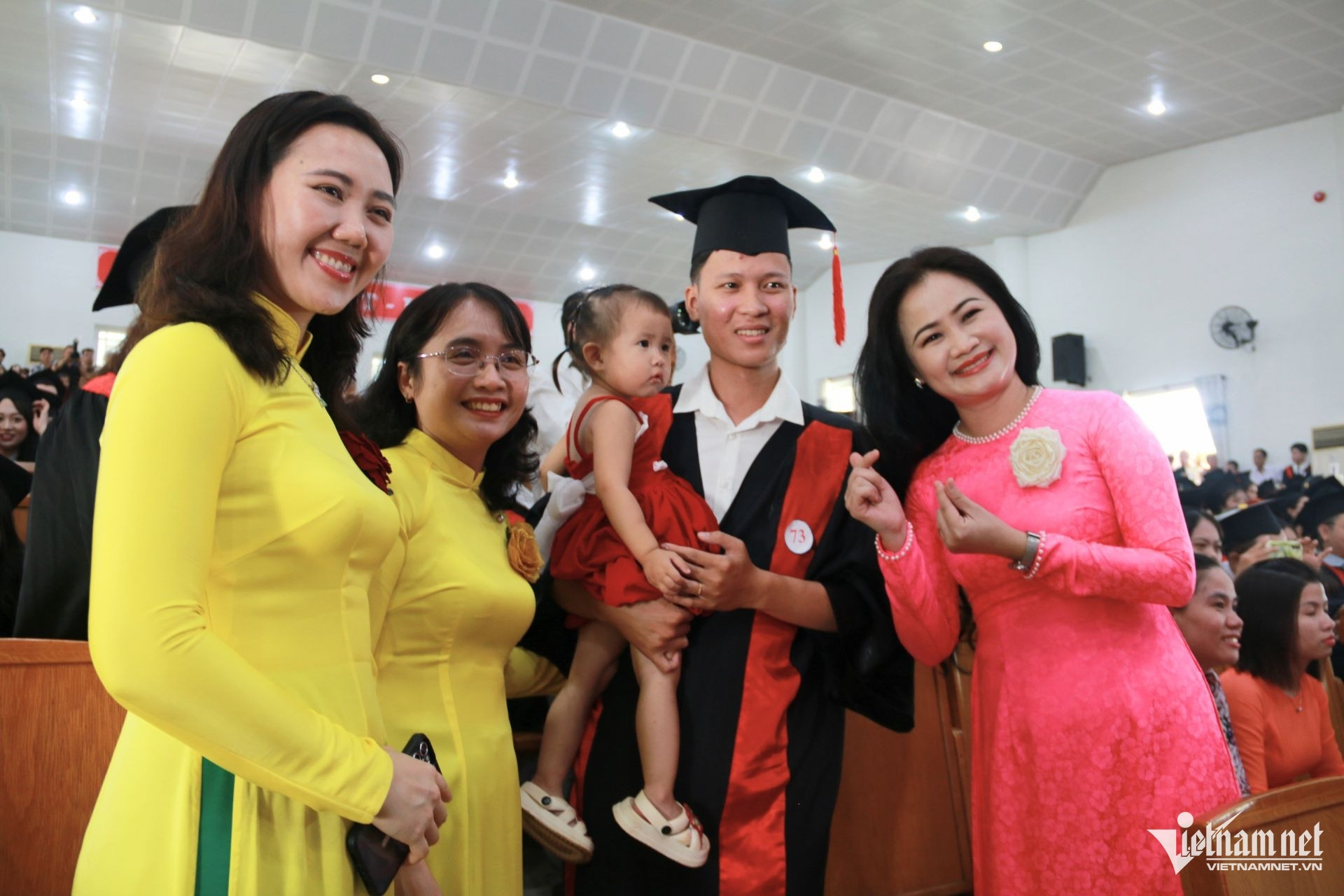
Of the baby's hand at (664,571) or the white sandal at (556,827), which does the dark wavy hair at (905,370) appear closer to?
the baby's hand at (664,571)

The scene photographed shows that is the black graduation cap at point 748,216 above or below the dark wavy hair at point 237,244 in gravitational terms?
above

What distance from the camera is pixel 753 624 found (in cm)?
223

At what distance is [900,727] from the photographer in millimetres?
2260

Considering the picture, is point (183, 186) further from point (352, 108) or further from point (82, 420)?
point (352, 108)

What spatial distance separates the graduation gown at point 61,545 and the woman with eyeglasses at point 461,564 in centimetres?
84

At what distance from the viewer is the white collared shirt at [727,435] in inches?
92.9

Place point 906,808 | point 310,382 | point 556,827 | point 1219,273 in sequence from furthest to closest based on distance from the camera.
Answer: point 1219,273 → point 906,808 → point 556,827 → point 310,382

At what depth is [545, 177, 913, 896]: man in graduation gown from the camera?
2.11 m

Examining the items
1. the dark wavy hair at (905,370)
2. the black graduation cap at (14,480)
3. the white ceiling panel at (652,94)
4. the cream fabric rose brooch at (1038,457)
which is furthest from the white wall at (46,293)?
the cream fabric rose brooch at (1038,457)

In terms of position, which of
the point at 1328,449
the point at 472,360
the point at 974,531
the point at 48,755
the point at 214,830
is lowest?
the point at 48,755

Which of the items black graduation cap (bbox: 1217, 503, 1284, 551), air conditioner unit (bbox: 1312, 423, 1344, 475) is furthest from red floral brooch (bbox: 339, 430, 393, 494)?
air conditioner unit (bbox: 1312, 423, 1344, 475)

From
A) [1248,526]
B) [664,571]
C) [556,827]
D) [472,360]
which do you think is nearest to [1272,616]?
[1248,526]

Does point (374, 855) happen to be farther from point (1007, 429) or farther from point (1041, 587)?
point (1007, 429)

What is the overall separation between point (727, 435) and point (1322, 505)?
5181mm
